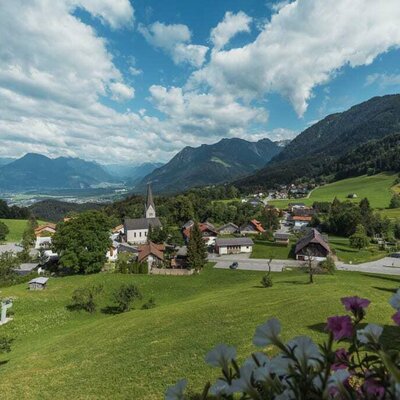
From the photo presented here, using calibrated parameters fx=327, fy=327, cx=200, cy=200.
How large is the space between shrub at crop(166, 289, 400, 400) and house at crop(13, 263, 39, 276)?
73203 mm

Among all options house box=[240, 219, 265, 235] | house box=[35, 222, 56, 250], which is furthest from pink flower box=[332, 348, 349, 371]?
house box=[35, 222, 56, 250]

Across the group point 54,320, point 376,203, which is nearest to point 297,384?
point 54,320

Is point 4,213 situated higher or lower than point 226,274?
higher

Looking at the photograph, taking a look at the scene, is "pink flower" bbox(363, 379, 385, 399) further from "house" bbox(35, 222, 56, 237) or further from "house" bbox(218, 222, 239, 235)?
"house" bbox(35, 222, 56, 237)

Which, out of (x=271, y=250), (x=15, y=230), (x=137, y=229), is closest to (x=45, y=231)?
(x=15, y=230)

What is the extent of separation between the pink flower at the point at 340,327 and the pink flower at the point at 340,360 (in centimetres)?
23

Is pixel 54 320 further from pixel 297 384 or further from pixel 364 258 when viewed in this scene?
pixel 364 258

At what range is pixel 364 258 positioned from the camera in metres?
71.4

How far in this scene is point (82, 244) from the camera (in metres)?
61.3

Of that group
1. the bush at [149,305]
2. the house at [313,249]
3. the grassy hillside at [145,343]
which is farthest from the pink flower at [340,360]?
the house at [313,249]

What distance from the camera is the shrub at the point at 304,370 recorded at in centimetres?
207

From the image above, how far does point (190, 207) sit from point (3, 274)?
78138 mm

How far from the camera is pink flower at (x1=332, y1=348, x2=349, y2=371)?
232 centimetres

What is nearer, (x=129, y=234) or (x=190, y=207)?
(x=129, y=234)
